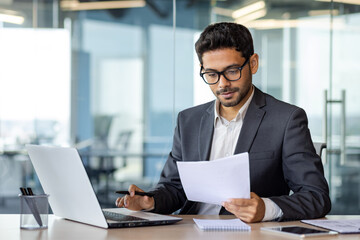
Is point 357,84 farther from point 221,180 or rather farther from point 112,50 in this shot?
point 221,180

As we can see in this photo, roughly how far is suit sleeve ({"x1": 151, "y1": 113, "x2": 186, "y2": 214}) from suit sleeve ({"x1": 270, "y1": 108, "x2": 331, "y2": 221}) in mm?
489

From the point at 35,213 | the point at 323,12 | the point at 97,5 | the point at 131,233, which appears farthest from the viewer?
the point at 97,5

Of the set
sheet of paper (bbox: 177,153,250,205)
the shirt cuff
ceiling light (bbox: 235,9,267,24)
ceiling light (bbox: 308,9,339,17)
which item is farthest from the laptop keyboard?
ceiling light (bbox: 308,9,339,17)

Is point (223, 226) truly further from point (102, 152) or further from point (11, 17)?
point (11, 17)

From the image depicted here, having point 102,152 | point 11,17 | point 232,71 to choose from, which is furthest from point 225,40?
point 11,17

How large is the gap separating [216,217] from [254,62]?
72cm

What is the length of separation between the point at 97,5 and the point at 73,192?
10.1ft

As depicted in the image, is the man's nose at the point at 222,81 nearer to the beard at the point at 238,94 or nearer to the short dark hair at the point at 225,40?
the beard at the point at 238,94

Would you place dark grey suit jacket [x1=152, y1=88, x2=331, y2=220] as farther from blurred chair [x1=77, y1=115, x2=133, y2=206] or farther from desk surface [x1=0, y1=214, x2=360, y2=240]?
blurred chair [x1=77, y1=115, x2=133, y2=206]

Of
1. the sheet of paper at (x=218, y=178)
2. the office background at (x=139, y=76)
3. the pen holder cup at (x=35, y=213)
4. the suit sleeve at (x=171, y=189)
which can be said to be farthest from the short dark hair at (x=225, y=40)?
the office background at (x=139, y=76)

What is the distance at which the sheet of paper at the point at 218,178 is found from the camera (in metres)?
2.00

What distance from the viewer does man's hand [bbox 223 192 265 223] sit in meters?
2.10

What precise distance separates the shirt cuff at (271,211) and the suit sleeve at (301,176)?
0.02 m

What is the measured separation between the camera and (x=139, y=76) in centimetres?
487
